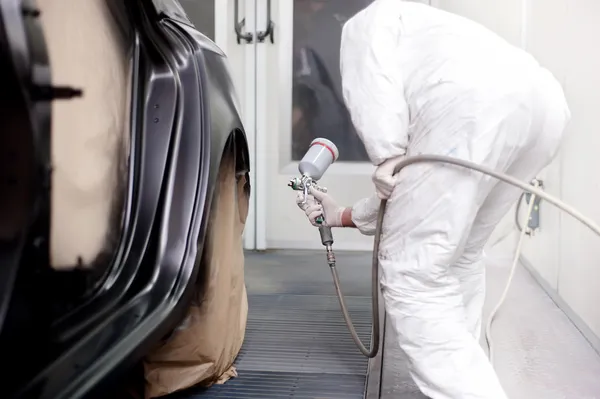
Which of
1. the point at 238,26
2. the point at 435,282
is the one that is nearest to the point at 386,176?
the point at 435,282

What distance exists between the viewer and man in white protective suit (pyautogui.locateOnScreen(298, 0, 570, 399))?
3.24 feet

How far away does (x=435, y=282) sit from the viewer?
1.02 meters

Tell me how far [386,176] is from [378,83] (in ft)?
0.60

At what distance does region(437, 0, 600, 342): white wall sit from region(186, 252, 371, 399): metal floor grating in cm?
67

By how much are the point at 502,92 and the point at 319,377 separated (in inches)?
29.2

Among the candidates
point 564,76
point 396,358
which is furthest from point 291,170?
point 396,358

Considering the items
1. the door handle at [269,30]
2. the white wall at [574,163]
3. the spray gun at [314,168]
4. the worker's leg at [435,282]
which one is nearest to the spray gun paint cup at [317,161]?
the spray gun at [314,168]

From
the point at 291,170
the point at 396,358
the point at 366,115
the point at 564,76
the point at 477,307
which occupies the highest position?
the point at 564,76

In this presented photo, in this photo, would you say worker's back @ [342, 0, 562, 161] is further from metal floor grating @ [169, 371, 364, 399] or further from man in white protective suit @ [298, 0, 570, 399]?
metal floor grating @ [169, 371, 364, 399]

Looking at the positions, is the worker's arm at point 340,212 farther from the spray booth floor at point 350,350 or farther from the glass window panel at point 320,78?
the glass window panel at point 320,78

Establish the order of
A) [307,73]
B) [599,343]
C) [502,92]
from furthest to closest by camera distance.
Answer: [307,73] → [599,343] → [502,92]

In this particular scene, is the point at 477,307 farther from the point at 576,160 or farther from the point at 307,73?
the point at 307,73

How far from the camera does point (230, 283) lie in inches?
46.3

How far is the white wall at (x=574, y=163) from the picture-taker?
155cm
